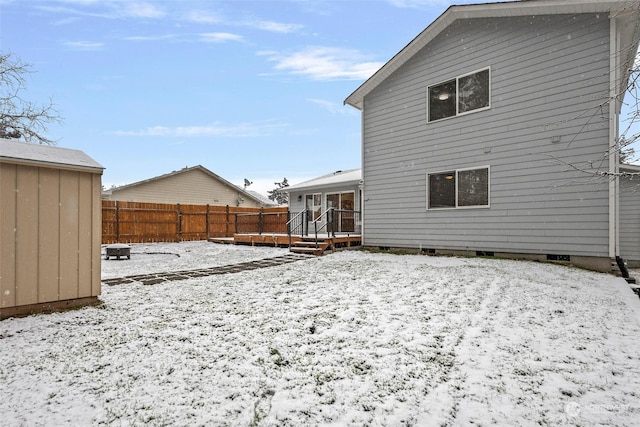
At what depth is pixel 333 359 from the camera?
8.13 feet

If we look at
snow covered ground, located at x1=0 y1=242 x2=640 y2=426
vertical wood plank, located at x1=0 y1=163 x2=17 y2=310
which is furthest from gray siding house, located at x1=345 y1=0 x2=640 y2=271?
vertical wood plank, located at x1=0 y1=163 x2=17 y2=310

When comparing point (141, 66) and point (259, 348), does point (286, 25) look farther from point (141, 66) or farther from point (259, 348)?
point (259, 348)

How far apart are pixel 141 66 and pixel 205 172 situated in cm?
841

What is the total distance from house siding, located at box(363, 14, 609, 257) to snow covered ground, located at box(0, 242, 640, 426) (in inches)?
104

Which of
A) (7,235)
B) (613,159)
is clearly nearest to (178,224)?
(7,235)

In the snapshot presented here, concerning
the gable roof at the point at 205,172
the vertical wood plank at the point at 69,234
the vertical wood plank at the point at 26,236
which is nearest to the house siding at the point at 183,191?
the gable roof at the point at 205,172

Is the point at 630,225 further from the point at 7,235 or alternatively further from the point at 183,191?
the point at 183,191

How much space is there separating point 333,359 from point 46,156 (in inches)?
164

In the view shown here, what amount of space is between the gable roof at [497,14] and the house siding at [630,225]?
17.0 feet

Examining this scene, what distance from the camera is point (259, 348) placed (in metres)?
2.69

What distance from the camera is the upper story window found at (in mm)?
7953

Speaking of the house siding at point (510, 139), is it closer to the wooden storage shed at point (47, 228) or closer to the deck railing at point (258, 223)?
the wooden storage shed at point (47, 228)

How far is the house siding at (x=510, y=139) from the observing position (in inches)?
253

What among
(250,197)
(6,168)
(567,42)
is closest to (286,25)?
(567,42)
